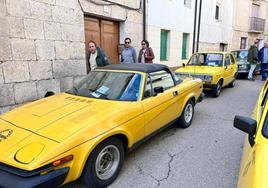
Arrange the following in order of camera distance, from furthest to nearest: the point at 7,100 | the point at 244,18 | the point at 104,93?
the point at 244,18 → the point at 7,100 → the point at 104,93

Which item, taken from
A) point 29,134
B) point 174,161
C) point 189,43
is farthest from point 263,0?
point 29,134

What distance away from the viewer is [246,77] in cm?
1198

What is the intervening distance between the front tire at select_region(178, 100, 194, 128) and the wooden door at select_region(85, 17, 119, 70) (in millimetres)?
3996

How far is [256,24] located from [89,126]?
81.0 feet

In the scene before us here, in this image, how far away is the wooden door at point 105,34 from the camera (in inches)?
275

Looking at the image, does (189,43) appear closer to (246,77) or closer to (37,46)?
(246,77)

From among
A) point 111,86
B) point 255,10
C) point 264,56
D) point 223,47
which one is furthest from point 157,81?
point 255,10

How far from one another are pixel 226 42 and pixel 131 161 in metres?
17.9

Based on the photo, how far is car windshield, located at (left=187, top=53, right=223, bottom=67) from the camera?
780 centimetres

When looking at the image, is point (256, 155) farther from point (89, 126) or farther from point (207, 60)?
point (207, 60)

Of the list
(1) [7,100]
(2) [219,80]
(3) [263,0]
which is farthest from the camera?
(3) [263,0]

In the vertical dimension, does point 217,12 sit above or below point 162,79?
above

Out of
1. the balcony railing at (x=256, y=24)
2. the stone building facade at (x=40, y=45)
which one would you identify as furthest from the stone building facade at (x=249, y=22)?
the stone building facade at (x=40, y=45)

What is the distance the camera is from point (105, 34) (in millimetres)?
7582
